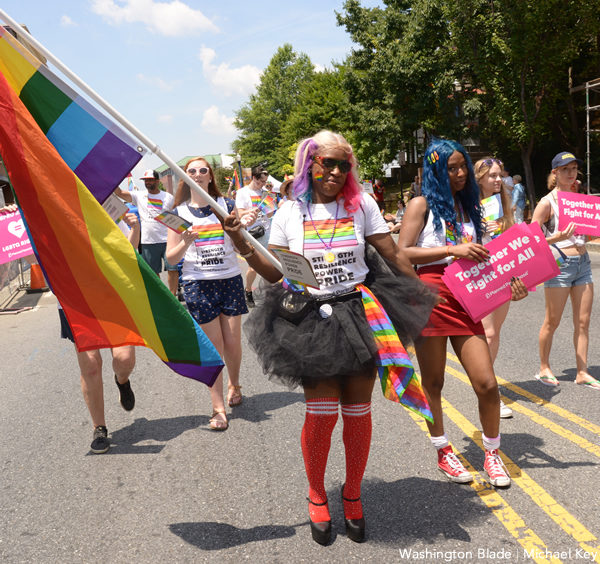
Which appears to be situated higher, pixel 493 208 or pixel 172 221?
pixel 493 208

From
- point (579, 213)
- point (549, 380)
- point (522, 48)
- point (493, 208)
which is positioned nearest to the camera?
point (493, 208)

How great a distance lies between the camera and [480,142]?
3666 cm

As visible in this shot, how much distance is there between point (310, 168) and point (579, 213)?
303cm

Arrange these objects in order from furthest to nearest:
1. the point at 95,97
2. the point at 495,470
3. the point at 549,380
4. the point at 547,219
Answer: the point at 549,380 < the point at 547,219 < the point at 495,470 < the point at 95,97

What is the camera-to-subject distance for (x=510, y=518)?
129 inches

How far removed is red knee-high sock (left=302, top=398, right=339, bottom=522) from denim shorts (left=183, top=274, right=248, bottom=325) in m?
2.16

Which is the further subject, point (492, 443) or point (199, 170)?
point (199, 170)

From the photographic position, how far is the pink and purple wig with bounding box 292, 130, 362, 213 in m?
3.22

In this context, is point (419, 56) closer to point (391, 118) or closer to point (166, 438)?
point (391, 118)

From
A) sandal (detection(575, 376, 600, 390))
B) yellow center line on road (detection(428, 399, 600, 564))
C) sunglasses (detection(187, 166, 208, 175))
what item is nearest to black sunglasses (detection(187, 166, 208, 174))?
sunglasses (detection(187, 166, 208, 175))

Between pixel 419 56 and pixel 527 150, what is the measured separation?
1115 centimetres

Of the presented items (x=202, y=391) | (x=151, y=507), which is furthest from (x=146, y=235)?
(x=151, y=507)

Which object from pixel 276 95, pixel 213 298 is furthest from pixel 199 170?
pixel 276 95

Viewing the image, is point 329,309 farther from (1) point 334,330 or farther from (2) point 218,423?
(2) point 218,423
